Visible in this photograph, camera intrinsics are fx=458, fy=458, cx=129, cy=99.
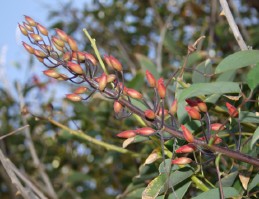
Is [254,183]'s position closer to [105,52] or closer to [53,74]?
[53,74]

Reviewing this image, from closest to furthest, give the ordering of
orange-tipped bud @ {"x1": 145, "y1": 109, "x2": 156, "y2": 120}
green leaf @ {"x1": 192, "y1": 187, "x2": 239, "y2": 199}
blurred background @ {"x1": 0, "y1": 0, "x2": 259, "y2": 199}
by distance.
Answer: orange-tipped bud @ {"x1": 145, "y1": 109, "x2": 156, "y2": 120} → green leaf @ {"x1": 192, "y1": 187, "x2": 239, "y2": 199} → blurred background @ {"x1": 0, "y1": 0, "x2": 259, "y2": 199}

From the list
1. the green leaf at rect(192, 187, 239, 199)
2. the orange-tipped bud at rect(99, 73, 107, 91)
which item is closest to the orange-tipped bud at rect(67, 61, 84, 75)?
the orange-tipped bud at rect(99, 73, 107, 91)

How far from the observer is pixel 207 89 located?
0.76 m

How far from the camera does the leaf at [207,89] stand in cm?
75

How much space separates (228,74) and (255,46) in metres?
0.65

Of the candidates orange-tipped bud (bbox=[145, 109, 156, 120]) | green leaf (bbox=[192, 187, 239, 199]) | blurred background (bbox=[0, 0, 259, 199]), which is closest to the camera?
orange-tipped bud (bbox=[145, 109, 156, 120])

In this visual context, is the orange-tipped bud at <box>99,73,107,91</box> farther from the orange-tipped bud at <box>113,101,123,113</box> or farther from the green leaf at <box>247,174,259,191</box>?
the green leaf at <box>247,174,259,191</box>

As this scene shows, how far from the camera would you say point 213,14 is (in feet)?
6.55

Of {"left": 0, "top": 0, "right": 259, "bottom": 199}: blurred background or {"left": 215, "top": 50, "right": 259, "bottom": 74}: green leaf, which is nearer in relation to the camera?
{"left": 215, "top": 50, "right": 259, "bottom": 74}: green leaf

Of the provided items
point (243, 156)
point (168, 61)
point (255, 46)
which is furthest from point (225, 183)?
point (168, 61)

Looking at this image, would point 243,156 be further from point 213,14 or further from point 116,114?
point 213,14

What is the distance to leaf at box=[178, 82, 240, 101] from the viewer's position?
752 millimetres

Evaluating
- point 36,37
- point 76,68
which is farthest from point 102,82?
point 36,37

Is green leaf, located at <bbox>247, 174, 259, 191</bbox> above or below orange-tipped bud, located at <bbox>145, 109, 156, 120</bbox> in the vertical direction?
below
